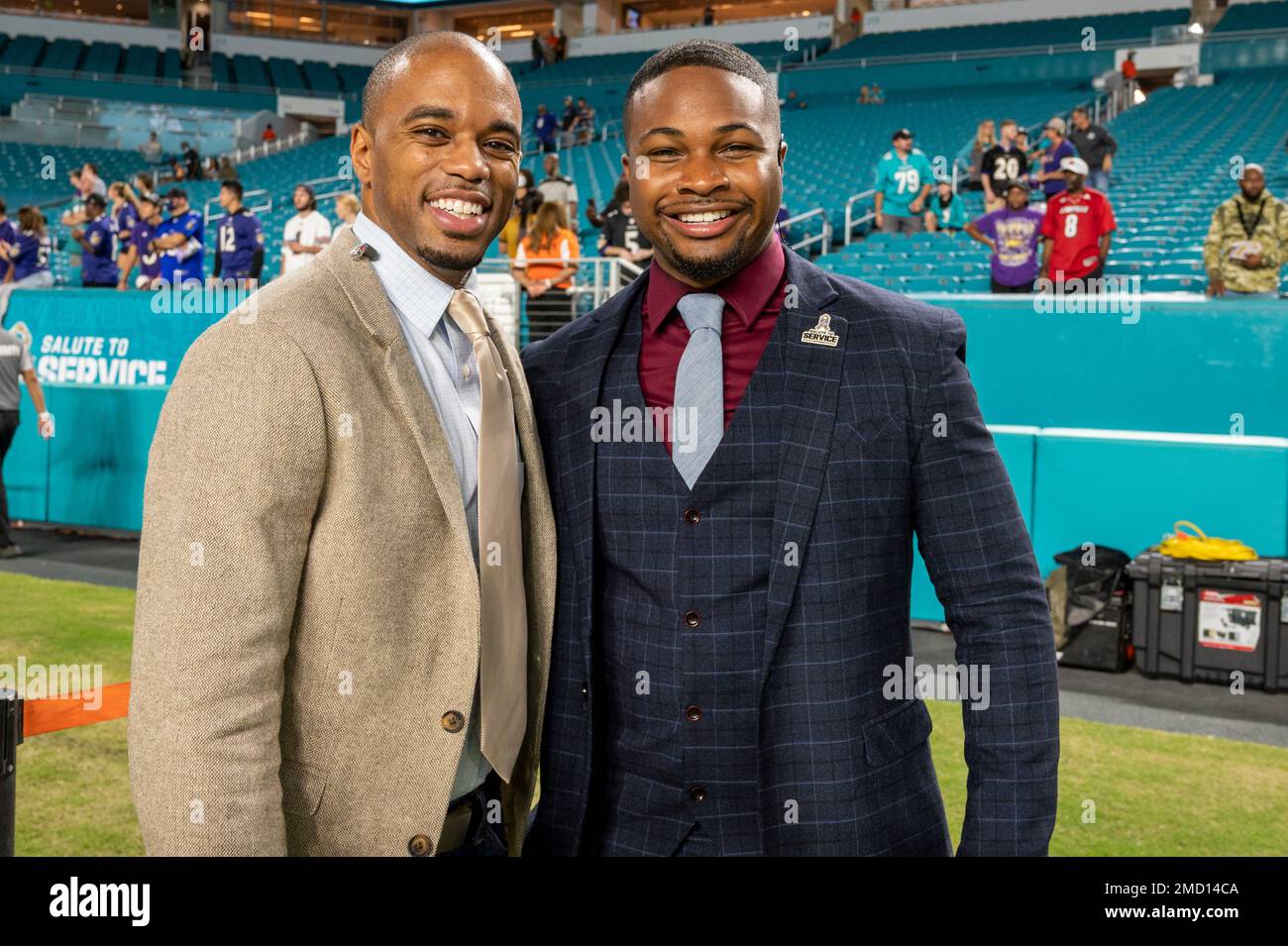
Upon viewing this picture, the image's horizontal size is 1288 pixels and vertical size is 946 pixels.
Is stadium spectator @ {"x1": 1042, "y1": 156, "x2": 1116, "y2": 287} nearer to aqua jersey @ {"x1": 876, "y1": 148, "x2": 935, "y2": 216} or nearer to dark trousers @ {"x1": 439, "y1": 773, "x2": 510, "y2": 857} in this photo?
aqua jersey @ {"x1": 876, "y1": 148, "x2": 935, "y2": 216}

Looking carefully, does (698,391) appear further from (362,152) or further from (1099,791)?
(1099,791)

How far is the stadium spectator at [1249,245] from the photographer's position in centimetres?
883

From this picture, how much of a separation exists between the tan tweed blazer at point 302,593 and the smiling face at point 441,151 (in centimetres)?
13

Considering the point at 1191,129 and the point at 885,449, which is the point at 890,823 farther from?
the point at 1191,129

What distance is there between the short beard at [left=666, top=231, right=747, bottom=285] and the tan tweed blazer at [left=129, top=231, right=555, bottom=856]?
47cm

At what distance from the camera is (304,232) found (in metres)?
12.5

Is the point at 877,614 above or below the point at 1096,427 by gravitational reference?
above

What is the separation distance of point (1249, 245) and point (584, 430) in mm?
8143

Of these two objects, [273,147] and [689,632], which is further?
[273,147]

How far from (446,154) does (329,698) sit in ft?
2.90

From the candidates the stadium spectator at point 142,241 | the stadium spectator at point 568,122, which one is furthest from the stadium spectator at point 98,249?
the stadium spectator at point 568,122

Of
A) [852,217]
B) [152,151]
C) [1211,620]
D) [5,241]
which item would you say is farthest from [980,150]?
[152,151]

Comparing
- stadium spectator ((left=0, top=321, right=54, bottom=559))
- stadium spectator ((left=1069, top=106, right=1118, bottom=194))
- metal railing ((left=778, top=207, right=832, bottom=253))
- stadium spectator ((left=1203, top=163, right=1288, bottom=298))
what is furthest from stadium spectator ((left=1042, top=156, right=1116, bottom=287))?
stadium spectator ((left=0, top=321, right=54, bottom=559))
